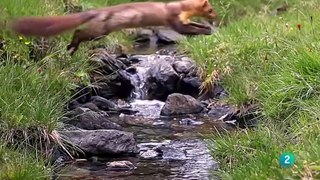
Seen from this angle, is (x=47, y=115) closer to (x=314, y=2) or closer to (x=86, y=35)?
(x=86, y=35)

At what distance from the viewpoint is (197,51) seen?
8.48 meters

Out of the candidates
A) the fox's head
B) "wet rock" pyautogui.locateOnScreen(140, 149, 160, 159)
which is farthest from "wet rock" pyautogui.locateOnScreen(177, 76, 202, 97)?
the fox's head

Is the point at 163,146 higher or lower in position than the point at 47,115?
lower

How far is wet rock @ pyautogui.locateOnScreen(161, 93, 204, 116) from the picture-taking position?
786 centimetres

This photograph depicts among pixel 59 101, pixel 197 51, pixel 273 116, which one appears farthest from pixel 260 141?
pixel 197 51

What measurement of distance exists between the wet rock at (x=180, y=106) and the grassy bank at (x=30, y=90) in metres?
1.07

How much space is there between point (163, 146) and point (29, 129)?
57.5 inches

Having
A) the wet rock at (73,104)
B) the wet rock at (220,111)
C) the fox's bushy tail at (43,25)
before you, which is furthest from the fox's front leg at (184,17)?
the wet rock at (220,111)

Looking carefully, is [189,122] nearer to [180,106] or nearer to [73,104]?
[180,106]

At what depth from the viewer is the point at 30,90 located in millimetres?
5727

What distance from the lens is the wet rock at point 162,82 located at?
29.2 ft

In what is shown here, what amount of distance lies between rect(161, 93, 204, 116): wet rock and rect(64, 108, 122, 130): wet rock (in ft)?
3.23

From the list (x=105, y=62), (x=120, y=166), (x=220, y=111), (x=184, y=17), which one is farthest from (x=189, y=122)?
(x=184, y=17)

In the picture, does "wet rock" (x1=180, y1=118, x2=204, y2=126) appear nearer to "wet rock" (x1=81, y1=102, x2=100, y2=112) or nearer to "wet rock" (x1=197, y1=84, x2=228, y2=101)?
"wet rock" (x1=197, y1=84, x2=228, y2=101)
